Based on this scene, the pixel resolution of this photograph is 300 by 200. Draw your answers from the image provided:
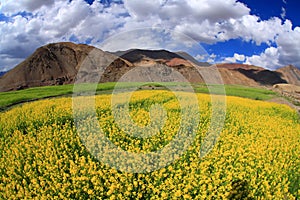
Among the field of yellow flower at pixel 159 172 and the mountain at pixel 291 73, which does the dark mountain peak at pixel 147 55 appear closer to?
the mountain at pixel 291 73

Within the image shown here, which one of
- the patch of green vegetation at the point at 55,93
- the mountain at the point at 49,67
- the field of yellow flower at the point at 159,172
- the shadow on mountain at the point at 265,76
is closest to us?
the field of yellow flower at the point at 159,172

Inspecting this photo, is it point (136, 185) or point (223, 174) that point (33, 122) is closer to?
point (136, 185)

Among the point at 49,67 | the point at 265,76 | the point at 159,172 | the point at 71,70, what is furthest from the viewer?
the point at 265,76

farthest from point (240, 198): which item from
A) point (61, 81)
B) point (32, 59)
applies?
point (32, 59)

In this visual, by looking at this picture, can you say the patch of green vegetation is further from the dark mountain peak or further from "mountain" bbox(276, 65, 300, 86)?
"mountain" bbox(276, 65, 300, 86)

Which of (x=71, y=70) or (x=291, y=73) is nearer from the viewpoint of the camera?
(x=71, y=70)

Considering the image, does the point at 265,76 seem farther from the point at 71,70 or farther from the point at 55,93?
the point at 55,93

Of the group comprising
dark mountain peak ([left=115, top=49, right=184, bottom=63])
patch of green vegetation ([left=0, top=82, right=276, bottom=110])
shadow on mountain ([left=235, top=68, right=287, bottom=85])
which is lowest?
patch of green vegetation ([left=0, top=82, right=276, bottom=110])

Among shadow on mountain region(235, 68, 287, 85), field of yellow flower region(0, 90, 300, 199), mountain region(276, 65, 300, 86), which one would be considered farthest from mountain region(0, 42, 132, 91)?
mountain region(276, 65, 300, 86)

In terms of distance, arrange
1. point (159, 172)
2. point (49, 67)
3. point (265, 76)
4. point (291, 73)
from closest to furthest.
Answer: point (159, 172)
point (49, 67)
point (265, 76)
point (291, 73)

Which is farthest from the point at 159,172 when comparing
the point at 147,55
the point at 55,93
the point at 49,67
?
the point at 147,55

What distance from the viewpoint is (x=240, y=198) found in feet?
19.4

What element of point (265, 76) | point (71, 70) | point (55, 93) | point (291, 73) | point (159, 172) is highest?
point (291, 73)

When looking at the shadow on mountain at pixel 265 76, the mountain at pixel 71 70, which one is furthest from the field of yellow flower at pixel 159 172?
the shadow on mountain at pixel 265 76
